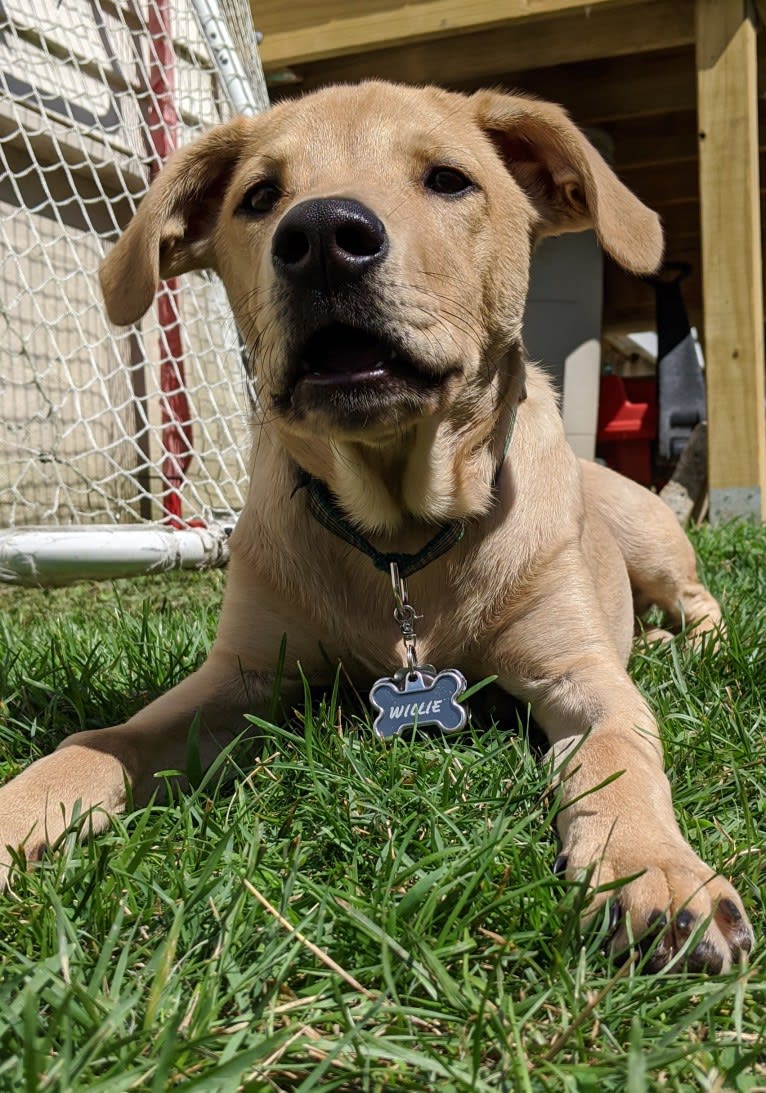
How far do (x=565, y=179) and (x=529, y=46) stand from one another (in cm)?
414

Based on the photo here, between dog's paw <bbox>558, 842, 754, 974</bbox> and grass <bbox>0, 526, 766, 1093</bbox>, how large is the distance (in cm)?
4

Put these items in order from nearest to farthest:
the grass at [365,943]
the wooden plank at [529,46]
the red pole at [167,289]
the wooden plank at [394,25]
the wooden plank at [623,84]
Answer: the grass at [365,943], the red pole at [167,289], the wooden plank at [394,25], the wooden plank at [529,46], the wooden plank at [623,84]

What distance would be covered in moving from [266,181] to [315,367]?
2.09 feet

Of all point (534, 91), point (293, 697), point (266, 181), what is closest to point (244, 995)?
point (293, 697)

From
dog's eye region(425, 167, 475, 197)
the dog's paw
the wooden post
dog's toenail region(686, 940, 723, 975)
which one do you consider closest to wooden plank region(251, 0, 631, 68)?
the wooden post

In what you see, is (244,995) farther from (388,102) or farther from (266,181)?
(388,102)

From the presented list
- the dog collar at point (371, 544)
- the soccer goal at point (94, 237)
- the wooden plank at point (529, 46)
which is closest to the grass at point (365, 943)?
the dog collar at point (371, 544)

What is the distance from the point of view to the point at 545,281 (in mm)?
7156

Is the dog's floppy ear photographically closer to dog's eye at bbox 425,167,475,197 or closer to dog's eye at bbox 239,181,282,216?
dog's eye at bbox 239,181,282,216

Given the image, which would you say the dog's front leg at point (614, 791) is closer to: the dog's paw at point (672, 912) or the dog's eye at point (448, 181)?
the dog's paw at point (672, 912)

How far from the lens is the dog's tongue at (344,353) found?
2092 millimetres

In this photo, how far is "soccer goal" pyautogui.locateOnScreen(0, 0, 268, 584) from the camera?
17.6ft

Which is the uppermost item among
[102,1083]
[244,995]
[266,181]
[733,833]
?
[266,181]

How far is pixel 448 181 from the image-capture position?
7.97 feet
